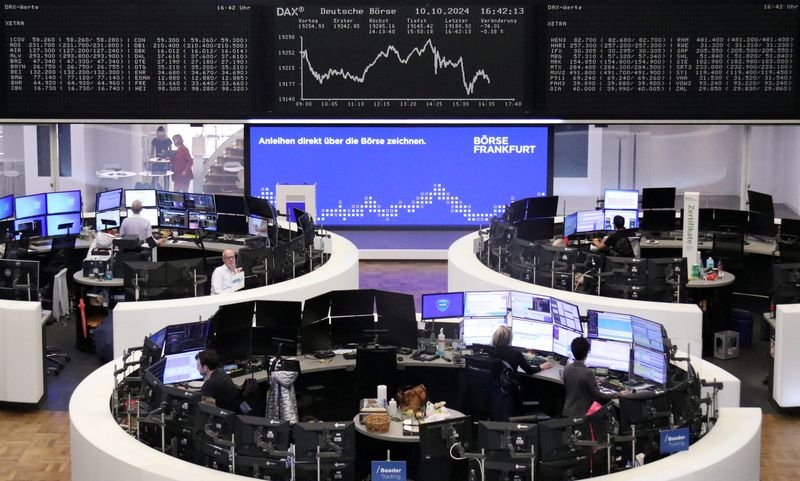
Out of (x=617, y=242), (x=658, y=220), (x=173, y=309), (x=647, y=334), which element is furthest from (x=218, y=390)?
(x=658, y=220)

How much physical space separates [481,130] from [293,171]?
275cm

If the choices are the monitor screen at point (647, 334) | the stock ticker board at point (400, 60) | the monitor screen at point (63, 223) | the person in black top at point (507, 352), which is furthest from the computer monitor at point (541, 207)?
the monitor screen at point (63, 223)

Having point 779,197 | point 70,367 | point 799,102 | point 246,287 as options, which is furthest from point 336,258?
point 779,197

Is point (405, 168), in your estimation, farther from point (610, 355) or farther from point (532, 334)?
point (610, 355)

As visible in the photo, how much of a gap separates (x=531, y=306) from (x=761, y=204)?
18.3 feet

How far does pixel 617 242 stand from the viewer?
13.2m

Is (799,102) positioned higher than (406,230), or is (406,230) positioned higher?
(799,102)

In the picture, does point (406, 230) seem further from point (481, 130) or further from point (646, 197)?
point (646, 197)

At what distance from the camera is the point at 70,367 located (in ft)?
39.0

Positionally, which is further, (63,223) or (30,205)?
(63,223)

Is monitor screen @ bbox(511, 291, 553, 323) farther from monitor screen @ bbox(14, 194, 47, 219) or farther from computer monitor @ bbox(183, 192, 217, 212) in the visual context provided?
monitor screen @ bbox(14, 194, 47, 219)

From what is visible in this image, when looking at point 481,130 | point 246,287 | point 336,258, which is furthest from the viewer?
point 481,130

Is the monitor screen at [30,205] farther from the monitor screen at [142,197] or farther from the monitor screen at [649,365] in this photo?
the monitor screen at [649,365]

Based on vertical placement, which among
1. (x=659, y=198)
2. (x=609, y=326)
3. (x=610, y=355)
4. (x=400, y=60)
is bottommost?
(x=610, y=355)
